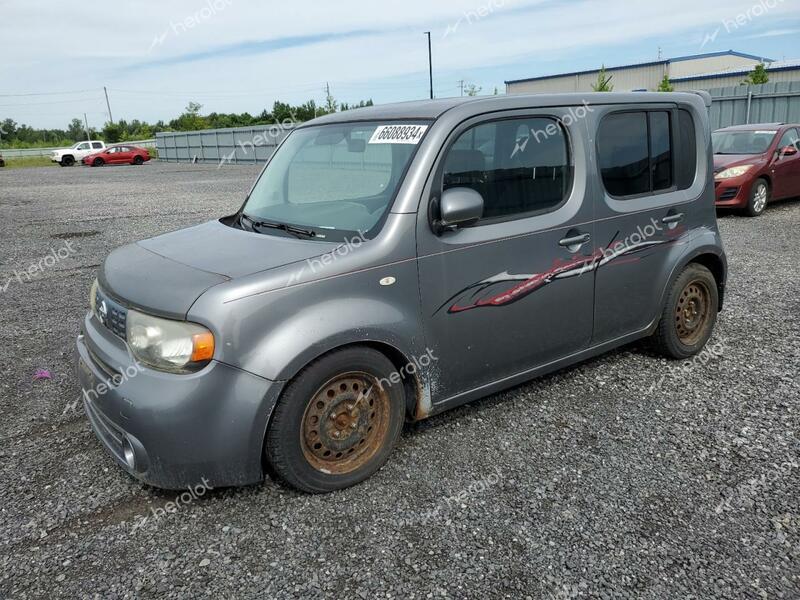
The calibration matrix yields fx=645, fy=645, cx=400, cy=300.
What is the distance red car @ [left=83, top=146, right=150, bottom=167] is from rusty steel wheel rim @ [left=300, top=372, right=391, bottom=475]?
44975 millimetres

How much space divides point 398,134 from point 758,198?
34.6 ft

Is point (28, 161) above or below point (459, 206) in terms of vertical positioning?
below

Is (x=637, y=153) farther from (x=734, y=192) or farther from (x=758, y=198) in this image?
(x=758, y=198)

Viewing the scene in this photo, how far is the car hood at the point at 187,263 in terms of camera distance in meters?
2.94

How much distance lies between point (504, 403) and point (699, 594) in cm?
180

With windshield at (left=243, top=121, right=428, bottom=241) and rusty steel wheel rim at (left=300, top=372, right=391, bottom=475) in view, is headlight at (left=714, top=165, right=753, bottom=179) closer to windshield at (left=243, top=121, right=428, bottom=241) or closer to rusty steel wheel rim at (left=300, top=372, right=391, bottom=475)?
windshield at (left=243, top=121, right=428, bottom=241)

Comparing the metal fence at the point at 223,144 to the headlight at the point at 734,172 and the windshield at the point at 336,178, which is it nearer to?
the headlight at the point at 734,172

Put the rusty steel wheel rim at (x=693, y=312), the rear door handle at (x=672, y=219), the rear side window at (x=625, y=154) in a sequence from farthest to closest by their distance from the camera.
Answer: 1. the rusty steel wheel rim at (x=693, y=312)
2. the rear door handle at (x=672, y=219)
3. the rear side window at (x=625, y=154)

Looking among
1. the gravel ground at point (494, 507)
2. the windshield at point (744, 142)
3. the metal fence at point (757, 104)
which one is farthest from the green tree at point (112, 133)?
the gravel ground at point (494, 507)

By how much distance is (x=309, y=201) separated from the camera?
378cm

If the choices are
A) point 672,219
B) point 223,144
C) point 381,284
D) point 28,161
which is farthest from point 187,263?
point 28,161

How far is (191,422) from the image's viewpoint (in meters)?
2.80

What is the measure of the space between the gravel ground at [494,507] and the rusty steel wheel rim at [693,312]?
214 mm

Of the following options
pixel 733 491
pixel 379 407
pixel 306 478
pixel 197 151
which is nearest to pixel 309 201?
pixel 379 407
